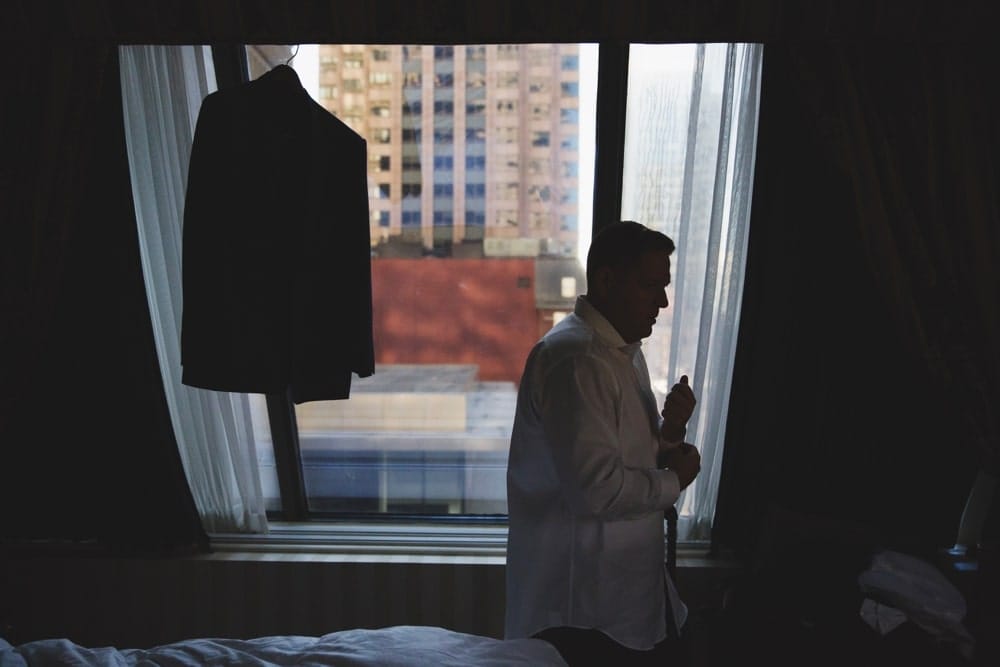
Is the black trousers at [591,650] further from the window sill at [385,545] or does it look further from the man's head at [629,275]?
the window sill at [385,545]

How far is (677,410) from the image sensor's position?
164 cm

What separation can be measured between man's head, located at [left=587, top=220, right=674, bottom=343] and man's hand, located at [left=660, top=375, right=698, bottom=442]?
17 cm

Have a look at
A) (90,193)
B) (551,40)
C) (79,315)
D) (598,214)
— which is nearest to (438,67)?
(551,40)

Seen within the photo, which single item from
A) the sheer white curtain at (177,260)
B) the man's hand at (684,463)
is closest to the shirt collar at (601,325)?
the man's hand at (684,463)

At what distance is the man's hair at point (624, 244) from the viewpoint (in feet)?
5.07

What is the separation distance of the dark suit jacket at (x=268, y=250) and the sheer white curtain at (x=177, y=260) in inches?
24.3

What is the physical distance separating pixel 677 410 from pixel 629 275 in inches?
13.3

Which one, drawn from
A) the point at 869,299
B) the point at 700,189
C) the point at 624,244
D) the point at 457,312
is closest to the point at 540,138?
the point at 700,189

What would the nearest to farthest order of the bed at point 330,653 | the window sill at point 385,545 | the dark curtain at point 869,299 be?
the bed at point 330,653 → the dark curtain at point 869,299 → the window sill at point 385,545

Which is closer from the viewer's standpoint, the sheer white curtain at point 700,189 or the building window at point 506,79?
the sheer white curtain at point 700,189

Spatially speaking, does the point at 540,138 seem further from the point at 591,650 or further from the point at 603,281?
the point at 591,650

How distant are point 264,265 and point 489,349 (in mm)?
1103

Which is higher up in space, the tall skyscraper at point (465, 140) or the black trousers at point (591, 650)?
the tall skyscraper at point (465, 140)

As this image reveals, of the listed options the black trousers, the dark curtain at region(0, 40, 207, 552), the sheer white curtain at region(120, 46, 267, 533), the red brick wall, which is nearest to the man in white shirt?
the black trousers
